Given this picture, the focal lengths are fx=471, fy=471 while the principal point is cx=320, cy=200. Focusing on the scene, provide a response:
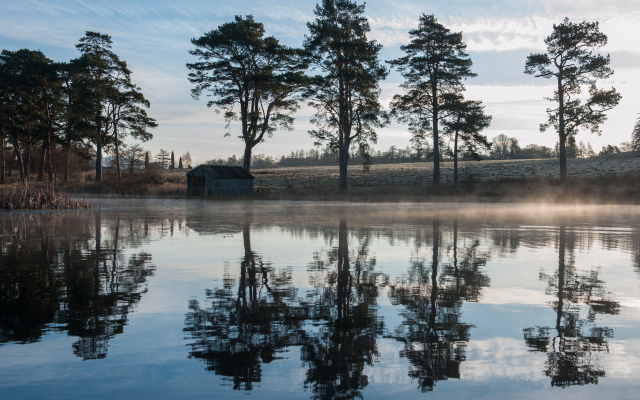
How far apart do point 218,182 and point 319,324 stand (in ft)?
140

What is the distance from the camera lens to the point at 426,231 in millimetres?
12578

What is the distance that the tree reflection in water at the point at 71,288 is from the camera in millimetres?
4020

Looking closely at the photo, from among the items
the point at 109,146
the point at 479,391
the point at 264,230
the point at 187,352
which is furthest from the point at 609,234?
the point at 109,146

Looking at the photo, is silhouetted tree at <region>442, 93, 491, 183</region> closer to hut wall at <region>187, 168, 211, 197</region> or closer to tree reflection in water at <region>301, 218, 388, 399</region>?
hut wall at <region>187, 168, 211, 197</region>

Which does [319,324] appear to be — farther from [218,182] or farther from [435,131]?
[435,131]

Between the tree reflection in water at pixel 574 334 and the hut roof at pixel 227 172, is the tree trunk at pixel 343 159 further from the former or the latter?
the tree reflection in water at pixel 574 334

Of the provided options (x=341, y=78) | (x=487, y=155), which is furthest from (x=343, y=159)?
(x=487, y=155)

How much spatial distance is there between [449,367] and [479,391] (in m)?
0.38

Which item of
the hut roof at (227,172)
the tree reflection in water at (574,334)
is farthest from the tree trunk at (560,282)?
the hut roof at (227,172)

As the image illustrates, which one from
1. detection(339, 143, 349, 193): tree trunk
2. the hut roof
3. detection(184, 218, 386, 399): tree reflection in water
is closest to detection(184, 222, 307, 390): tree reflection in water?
detection(184, 218, 386, 399): tree reflection in water

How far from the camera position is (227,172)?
46812mm

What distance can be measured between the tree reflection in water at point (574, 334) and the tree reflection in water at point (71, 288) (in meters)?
3.28

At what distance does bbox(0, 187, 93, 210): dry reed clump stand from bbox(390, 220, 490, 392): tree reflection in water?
20.1m

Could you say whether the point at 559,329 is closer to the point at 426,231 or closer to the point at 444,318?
the point at 444,318
